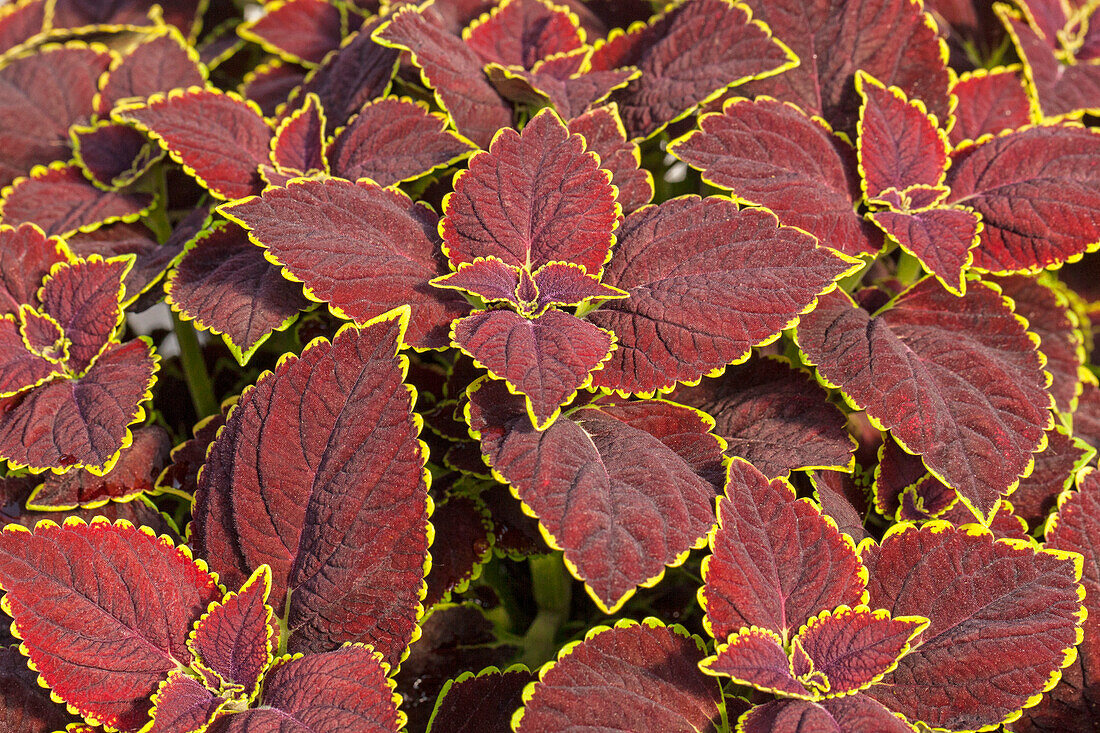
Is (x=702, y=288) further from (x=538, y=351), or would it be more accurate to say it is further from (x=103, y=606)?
(x=103, y=606)

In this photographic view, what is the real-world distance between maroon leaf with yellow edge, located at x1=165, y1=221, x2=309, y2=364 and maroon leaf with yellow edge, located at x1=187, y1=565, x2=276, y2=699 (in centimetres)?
21

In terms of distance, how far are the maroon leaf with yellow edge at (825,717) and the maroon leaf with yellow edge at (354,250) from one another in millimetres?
439

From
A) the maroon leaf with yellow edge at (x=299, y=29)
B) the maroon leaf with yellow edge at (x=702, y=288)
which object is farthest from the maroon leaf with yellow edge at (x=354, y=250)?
the maroon leaf with yellow edge at (x=299, y=29)

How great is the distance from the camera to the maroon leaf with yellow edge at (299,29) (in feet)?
4.66

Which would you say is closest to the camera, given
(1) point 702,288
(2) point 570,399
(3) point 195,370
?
(2) point 570,399

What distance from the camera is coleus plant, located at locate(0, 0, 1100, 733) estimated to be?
0.85m

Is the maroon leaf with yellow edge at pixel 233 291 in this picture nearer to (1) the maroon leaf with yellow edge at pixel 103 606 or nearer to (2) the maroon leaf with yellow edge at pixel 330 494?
(2) the maroon leaf with yellow edge at pixel 330 494

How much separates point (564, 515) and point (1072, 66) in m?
1.10

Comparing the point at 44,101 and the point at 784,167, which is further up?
the point at 44,101

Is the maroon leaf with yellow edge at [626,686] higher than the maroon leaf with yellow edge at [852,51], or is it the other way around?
the maroon leaf with yellow edge at [852,51]

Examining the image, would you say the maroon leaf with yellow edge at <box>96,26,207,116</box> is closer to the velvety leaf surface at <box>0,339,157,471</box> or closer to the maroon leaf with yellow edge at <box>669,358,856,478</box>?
the velvety leaf surface at <box>0,339,157,471</box>

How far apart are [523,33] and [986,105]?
2.05 feet

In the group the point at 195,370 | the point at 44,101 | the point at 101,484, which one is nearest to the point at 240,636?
the point at 101,484

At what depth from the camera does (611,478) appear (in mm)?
862
